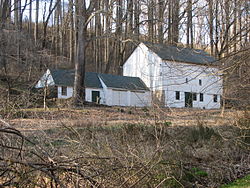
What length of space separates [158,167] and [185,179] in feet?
2.38

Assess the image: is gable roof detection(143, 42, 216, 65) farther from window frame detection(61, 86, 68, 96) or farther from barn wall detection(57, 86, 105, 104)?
window frame detection(61, 86, 68, 96)

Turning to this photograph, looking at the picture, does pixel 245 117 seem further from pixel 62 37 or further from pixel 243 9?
pixel 62 37

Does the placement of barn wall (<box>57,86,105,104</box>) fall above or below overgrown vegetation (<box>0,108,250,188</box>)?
above

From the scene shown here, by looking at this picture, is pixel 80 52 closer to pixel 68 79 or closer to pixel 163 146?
pixel 68 79

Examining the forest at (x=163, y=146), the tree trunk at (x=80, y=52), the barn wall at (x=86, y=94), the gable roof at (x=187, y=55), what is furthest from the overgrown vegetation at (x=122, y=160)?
the barn wall at (x=86, y=94)

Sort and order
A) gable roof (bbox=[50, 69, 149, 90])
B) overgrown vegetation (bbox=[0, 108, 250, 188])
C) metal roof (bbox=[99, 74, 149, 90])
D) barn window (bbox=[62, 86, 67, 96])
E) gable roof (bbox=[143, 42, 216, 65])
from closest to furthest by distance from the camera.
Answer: overgrown vegetation (bbox=[0, 108, 250, 188]), gable roof (bbox=[143, 42, 216, 65]), barn window (bbox=[62, 86, 67, 96]), gable roof (bbox=[50, 69, 149, 90]), metal roof (bbox=[99, 74, 149, 90])

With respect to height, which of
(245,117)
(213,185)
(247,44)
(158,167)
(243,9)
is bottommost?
(213,185)

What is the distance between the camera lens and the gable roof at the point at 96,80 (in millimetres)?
31986

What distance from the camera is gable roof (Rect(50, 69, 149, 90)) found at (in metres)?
32.0

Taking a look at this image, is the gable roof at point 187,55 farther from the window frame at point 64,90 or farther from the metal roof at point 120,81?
the window frame at point 64,90

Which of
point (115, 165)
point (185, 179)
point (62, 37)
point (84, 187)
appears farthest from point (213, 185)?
point (62, 37)

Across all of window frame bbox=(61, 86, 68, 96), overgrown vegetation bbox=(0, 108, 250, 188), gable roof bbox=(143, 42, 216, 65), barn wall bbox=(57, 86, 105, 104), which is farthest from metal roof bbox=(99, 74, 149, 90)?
gable roof bbox=(143, 42, 216, 65)

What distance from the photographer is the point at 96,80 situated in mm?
34719

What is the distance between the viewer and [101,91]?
33719 millimetres
